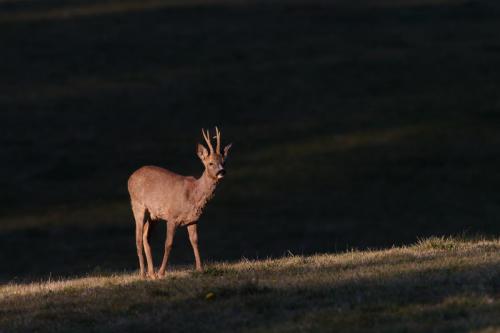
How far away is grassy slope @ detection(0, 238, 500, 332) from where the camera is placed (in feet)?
45.7

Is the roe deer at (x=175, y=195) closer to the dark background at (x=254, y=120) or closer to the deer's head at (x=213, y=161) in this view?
the deer's head at (x=213, y=161)

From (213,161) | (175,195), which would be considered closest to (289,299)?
(213,161)

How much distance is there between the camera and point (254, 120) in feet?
169

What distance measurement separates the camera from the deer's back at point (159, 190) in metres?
18.3

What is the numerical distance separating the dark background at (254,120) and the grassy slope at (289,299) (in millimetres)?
15357

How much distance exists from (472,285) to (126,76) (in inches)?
1700

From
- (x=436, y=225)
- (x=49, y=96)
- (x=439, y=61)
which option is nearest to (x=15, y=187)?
(x=49, y=96)

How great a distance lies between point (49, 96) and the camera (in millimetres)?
53281

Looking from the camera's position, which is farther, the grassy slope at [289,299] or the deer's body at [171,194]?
the deer's body at [171,194]

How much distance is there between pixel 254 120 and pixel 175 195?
33.2 m

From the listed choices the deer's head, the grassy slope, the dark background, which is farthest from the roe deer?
the dark background

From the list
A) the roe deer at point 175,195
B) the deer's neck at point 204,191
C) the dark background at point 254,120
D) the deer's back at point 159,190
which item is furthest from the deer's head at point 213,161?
the dark background at point 254,120

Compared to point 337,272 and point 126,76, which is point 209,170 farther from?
point 126,76

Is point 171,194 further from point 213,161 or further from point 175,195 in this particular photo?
point 213,161
